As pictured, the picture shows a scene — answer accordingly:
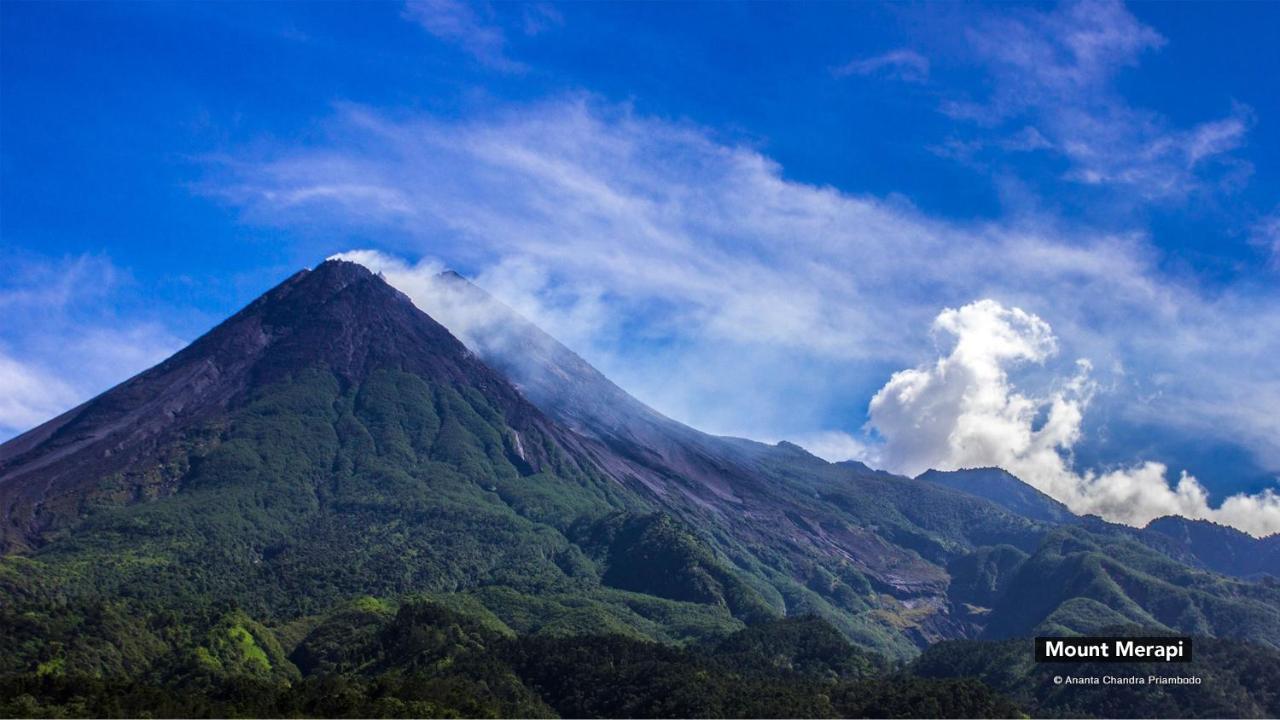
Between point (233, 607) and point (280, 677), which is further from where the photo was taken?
point (233, 607)

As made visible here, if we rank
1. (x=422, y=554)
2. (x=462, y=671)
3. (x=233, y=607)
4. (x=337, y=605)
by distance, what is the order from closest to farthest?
1. (x=462, y=671)
2. (x=233, y=607)
3. (x=337, y=605)
4. (x=422, y=554)

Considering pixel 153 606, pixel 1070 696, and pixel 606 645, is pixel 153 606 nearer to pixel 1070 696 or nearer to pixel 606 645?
pixel 606 645

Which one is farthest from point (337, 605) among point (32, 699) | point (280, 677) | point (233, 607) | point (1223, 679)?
point (1223, 679)

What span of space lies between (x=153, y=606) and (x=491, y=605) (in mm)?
49901

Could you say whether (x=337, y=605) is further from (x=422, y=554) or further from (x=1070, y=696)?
(x=1070, y=696)

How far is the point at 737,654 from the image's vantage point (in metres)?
143

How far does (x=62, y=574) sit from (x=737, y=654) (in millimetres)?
99770

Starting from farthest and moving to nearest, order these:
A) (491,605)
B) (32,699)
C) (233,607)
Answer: (491,605)
(233,607)
(32,699)

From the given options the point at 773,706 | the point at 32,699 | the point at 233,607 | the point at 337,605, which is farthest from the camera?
the point at 337,605

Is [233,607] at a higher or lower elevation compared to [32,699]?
higher

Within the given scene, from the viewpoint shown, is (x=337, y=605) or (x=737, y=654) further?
(x=337, y=605)

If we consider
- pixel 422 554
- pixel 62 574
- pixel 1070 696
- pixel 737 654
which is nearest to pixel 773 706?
pixel 737 654

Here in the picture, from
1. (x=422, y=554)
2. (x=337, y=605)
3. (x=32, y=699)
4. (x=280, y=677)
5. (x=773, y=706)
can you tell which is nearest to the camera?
(x=32, y=699)

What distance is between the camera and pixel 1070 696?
137 m
